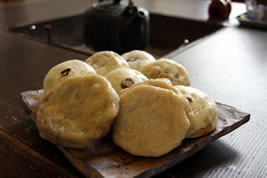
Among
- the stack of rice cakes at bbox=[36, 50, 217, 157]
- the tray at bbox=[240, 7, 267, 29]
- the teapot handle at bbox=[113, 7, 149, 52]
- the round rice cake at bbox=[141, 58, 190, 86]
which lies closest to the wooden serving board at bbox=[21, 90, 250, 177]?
the stack of rice cakes at bbox=[36, 50, 217, 157]

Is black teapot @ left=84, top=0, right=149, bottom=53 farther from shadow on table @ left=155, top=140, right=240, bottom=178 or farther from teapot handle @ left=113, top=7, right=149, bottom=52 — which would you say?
shadow on table @ left=155, top=140, right=240, bottom=178

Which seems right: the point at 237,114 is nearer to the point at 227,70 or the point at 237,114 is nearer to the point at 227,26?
the point at 227,70

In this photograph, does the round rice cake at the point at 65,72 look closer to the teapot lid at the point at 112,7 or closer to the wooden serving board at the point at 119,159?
the wooden serving board at the point at 119,159

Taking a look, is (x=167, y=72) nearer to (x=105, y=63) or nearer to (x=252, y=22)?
(x=105, y=63)

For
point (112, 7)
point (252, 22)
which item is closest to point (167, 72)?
point (112, 7)

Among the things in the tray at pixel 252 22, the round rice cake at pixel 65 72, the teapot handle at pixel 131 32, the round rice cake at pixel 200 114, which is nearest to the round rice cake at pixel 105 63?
the round rice cake at pixel 65 72

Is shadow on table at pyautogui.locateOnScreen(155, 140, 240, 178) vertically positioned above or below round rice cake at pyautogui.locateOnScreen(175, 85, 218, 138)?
below

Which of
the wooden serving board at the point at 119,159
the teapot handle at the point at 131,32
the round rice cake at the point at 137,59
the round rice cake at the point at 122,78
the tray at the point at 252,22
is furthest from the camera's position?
the tray at the point at 252,22
